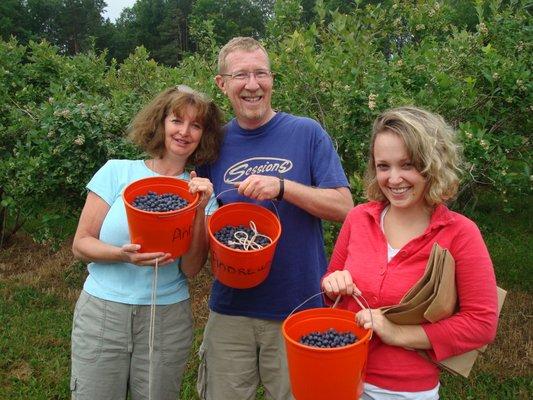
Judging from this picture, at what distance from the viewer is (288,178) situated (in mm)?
2092

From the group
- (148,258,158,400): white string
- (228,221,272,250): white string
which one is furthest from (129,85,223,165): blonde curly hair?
(148,258,158,400): white string

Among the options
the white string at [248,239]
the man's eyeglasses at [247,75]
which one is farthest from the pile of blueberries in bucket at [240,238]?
the man's eyeglasses at [247,75]

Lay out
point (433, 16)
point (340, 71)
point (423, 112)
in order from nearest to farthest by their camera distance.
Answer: point (423, 112) → point (340, 71) → point (433, 16)

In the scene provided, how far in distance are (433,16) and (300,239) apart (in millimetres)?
3002

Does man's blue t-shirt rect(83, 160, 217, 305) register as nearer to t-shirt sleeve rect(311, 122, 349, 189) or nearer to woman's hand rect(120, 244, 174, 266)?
woman's hand rect(120, 244, 174, 266)

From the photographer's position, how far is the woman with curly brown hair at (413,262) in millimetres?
1527

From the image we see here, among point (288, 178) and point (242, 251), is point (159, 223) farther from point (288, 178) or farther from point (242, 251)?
point (288, 178)

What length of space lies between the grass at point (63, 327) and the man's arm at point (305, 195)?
1.92 metres

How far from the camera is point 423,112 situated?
1676mm

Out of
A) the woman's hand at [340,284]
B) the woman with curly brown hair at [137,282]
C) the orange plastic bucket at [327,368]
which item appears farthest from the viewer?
the woman with curly brown hair at [137,282]

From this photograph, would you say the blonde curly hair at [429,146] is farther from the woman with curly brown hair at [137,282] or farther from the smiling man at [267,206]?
the woman with curly brown hair at [137,282]

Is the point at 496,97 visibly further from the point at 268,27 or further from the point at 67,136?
the point at 67,136

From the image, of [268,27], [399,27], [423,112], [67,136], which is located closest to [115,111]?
[67,136]

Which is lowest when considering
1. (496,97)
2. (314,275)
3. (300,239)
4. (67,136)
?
(314,275)
